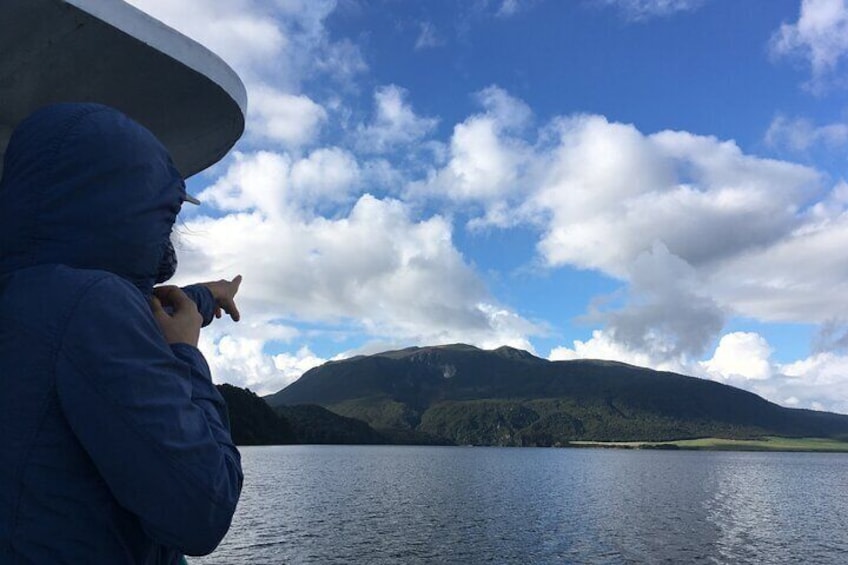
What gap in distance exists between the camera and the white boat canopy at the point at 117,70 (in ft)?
12.7

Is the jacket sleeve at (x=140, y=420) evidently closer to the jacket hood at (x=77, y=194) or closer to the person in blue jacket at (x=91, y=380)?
→ the person in blue jacket at (x=91, y=380)

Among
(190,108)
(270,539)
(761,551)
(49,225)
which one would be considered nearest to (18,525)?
(49,225)

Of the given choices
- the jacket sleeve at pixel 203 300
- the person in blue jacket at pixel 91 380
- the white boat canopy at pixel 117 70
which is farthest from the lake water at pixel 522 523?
the person in blue jacket at pixel 91 380

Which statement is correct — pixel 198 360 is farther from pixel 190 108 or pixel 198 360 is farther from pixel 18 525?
pixel 190 108

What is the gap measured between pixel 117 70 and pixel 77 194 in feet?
9.86

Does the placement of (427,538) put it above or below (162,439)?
below

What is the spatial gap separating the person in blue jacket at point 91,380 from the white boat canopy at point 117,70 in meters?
2.49

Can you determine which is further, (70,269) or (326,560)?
(326,560)

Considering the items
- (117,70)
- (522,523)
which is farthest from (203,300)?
(522,523)

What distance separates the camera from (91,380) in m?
1.59

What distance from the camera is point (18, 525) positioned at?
1.60 metres

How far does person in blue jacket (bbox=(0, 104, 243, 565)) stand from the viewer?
160 centimetres

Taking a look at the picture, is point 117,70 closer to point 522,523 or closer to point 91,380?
point 91,380

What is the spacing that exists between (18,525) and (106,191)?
0.89 m
